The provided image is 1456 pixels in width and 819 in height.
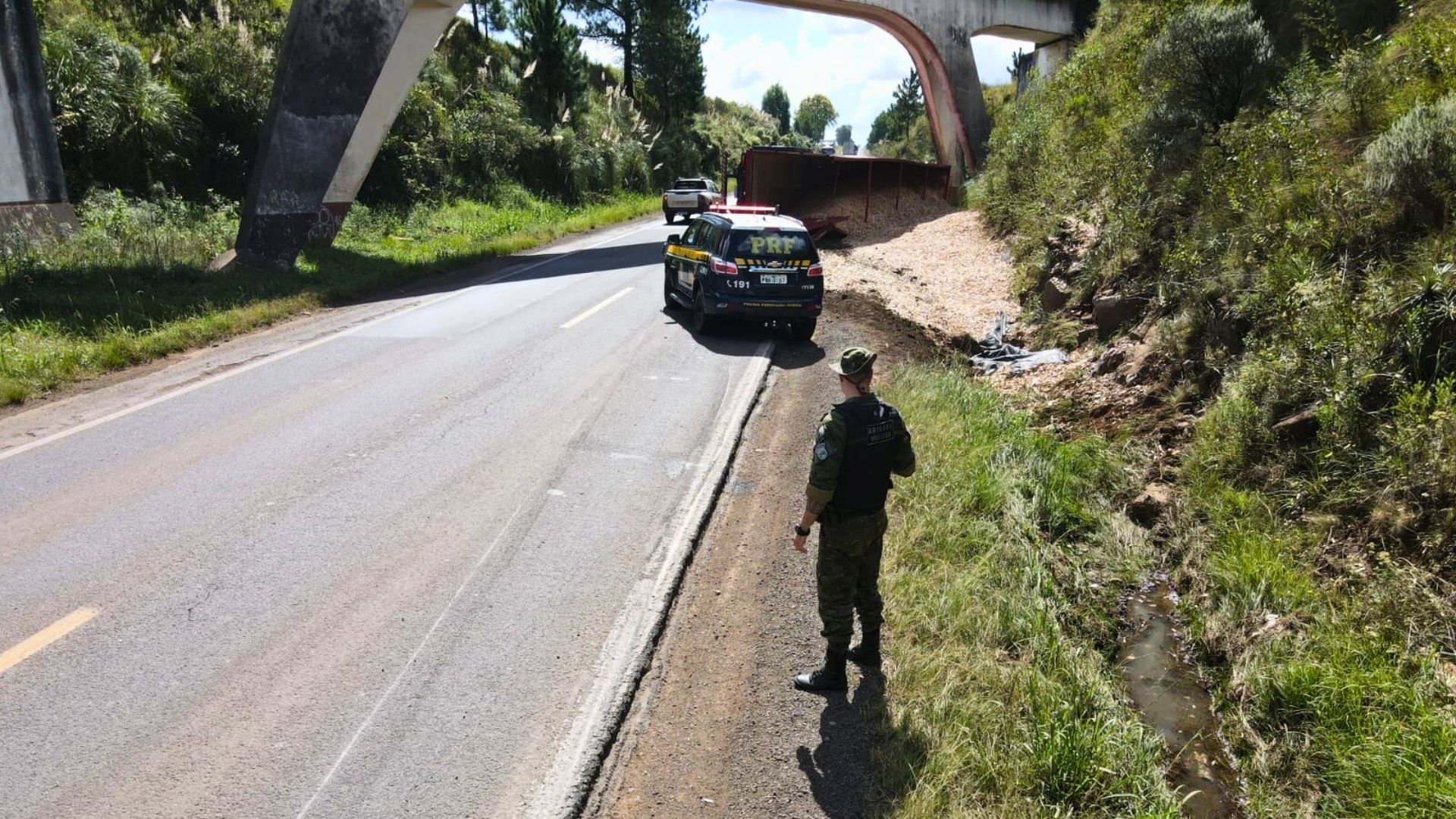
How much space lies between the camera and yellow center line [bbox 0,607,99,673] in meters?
4.75

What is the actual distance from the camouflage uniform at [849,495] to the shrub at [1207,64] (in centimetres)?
1101

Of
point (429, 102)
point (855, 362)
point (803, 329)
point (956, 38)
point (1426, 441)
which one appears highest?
point (956, 38)

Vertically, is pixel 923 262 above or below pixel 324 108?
below

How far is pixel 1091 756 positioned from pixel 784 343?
9719mm

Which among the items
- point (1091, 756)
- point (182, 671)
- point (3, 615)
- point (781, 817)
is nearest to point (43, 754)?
point (182, 671)

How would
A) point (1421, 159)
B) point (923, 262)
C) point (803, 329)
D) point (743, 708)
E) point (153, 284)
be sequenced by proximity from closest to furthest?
1. point (743, 708)
2. point (1421, 159)
3. point (803, 329)
4. point (153, 284)
5. point (923, 262)

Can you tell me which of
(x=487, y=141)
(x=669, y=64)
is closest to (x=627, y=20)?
(x=669, y=64)

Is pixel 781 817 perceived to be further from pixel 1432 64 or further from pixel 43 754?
pixel 1432 64

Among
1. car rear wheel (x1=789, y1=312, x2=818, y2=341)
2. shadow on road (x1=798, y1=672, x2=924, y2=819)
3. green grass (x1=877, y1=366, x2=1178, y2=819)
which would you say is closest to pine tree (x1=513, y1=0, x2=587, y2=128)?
car rear wheel (x1=789, y1=312, x2=818, y2=341)

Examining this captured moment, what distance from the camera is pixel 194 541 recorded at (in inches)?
244

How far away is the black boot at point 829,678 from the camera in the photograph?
493 cm

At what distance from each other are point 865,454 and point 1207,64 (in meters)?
11.8

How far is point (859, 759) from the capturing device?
4.38 metres

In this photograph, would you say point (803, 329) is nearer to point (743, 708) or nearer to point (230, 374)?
point (230, 374)
